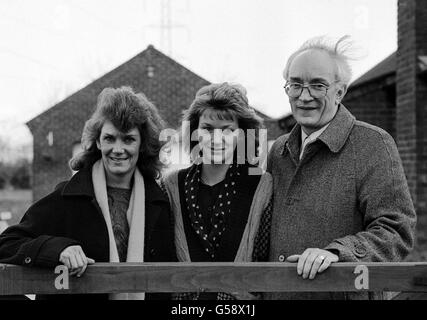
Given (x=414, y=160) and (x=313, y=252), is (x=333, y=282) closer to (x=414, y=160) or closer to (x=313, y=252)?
(x=313, y=252)

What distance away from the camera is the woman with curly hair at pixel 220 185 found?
2977 mm

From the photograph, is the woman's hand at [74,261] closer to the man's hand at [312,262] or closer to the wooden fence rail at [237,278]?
the wooden fence rail at [237,278]

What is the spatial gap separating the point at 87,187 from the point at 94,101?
68.2ft

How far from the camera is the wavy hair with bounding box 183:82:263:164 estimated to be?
3.11 metres

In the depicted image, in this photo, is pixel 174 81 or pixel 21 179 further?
pixel 21 179

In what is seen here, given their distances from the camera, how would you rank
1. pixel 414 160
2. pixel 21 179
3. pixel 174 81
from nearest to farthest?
pixel 414 160
pixel 174 81
pixel 21 179

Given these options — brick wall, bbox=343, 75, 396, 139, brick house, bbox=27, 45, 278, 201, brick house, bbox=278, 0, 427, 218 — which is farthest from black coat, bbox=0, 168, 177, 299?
brick house, bbox=27, 45, 278, 201

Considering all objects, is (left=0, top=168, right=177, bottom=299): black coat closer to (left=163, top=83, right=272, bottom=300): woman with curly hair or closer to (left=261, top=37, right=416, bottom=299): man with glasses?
(left=163, top=83, right=272, bottom=300): woman with curly hair

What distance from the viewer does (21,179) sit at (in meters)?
54.6

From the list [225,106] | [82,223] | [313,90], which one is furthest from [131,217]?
[313,90]

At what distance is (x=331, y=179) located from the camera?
2.85 m

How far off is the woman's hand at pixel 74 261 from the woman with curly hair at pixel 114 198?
327 millimetres

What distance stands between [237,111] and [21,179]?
53.7 meters

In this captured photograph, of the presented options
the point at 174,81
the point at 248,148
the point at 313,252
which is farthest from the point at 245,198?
the point at 174,81
